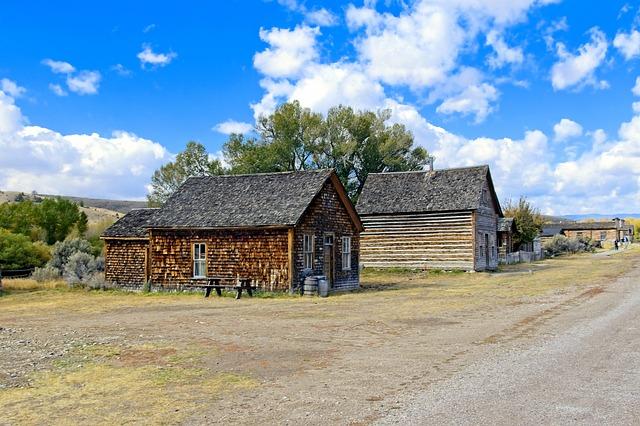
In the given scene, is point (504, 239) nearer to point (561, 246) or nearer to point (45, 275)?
point (561, 246)

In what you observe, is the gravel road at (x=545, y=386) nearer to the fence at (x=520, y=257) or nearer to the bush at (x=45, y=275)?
the bush at (x=45, y=275)

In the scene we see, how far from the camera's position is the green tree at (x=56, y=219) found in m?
47.6

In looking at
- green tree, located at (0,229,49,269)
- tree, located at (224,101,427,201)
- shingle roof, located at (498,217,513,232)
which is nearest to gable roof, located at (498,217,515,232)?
shingle roof, located at (498,217,513,232)

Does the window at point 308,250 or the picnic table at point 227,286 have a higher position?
the window at point 308,250

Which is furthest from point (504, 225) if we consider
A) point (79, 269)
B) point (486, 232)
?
point (79, 269)

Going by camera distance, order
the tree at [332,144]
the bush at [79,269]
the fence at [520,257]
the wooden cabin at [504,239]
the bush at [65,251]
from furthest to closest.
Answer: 1. the tree at [332,144]
2. the fence at [520,257]
3. the wooden cabin at [504,239]
4. the bush at [65,251]
5. the bush at [79,269]

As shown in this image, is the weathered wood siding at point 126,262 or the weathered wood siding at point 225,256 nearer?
the weathered wood siding at point 225,256

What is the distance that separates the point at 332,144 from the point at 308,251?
36730mm

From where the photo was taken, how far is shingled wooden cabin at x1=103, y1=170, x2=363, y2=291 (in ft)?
82.1

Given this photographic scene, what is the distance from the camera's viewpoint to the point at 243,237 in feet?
83.9

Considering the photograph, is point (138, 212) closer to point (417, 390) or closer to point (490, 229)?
point (490, 229)

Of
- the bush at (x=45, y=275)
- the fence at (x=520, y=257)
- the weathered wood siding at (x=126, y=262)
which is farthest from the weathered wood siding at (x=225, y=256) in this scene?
the fence at (x=520, y=257)

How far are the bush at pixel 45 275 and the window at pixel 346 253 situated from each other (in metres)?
15.2

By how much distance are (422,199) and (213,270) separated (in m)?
17.8
